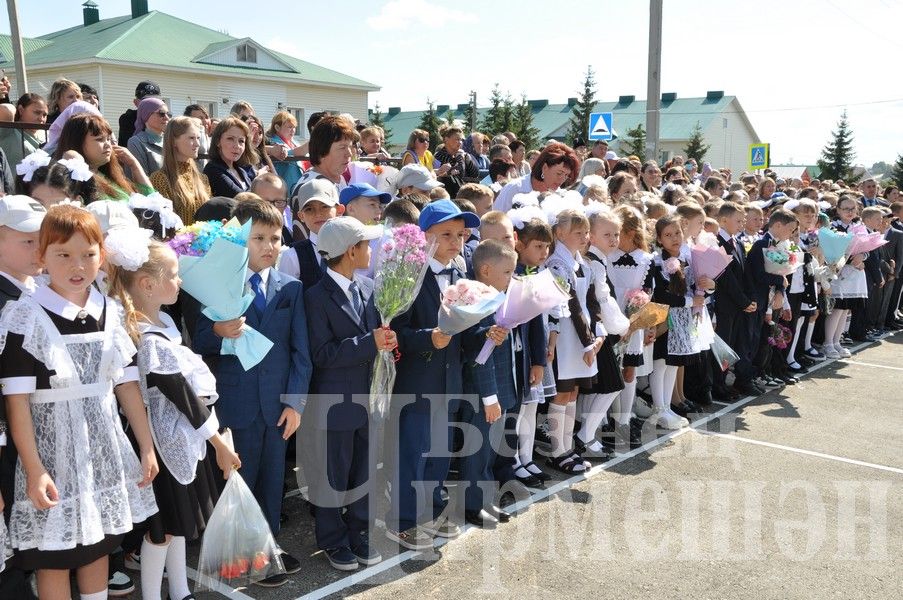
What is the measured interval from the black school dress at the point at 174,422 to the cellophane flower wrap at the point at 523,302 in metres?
1.82

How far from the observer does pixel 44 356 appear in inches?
118

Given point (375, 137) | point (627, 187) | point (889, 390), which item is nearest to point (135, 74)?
point (375, 137)

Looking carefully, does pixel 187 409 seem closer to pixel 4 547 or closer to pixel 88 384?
pixel 88 384

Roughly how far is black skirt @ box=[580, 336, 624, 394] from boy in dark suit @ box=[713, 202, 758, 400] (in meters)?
2.48

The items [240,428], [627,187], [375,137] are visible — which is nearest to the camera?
[240,428]

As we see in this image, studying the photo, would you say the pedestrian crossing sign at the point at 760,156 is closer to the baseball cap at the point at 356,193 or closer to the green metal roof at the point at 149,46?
the baseball cap at the point at 356,193

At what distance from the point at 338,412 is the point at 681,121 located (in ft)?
200

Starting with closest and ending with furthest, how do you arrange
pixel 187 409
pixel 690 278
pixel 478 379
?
pixel 187 409, pixel 478 379, pixel 690 278

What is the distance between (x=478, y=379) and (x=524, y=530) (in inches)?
39.5

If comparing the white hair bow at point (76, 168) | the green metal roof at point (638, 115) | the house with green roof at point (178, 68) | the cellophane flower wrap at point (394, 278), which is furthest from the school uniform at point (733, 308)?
the green metal roof at point (638, 115)

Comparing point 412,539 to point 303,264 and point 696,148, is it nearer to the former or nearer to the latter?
point 303,264

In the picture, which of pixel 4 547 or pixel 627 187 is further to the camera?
pixel 627 187

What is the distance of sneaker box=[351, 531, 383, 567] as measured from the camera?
427 centimetres

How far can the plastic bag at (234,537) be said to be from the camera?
3.42 meters
